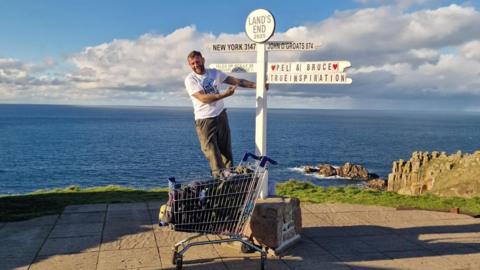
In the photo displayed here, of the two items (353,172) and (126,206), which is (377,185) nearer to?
(353,172)

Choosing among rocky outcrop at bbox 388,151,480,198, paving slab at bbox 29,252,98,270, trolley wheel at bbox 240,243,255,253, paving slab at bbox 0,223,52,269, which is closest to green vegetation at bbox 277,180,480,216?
trolley wheel at bbox 240,243,255,253

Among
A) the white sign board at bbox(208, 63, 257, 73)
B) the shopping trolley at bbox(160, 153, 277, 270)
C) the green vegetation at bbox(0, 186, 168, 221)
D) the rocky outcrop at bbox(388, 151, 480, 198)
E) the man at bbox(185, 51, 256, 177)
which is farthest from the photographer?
the rocky outcrop at bbox(388, 151, 480, 198)

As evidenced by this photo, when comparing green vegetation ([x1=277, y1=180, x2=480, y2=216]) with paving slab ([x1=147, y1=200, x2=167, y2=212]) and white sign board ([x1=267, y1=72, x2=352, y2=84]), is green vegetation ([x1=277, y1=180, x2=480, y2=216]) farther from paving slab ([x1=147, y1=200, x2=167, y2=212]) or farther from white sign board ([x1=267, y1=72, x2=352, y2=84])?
white sign board ([x1=267, y1=72, x2=352, y2=84])

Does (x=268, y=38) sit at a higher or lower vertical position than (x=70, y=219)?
higher

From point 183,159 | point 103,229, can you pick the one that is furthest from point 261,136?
point 183,159

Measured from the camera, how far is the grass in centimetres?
847

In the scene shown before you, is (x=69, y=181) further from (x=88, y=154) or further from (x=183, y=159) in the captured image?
(x=88, y=154)

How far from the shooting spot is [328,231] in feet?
24.2

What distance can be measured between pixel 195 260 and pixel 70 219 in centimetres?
316

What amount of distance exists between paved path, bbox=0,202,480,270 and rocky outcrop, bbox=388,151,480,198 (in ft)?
56.7

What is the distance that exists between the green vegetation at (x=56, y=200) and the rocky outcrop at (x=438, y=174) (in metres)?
19.0

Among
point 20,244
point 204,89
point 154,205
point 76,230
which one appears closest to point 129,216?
point 154,205

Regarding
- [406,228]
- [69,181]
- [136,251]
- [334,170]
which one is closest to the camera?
[136,251]

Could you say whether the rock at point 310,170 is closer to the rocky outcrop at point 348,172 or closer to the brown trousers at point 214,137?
the rocky outcrop at point 348,172
